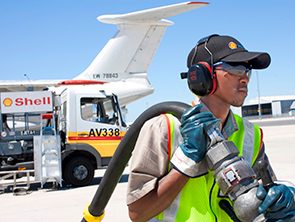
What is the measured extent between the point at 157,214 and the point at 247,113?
267ft

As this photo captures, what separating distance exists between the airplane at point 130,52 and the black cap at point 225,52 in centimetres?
1334

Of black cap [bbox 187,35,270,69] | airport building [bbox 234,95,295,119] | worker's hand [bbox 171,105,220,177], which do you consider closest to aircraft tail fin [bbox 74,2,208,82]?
black cap [bbox 187,35,270,69]

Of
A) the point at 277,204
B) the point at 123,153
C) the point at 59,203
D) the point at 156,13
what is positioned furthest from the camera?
the point at 156,13

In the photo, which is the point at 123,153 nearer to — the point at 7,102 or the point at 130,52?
the point at 7,102

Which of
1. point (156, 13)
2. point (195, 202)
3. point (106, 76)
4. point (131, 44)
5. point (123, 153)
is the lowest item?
point (195, 202)

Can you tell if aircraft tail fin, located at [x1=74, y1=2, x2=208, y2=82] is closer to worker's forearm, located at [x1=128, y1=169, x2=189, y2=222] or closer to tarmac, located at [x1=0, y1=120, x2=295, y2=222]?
tarmac, located at [x1=0, y1=120, x2=295, y2=222]

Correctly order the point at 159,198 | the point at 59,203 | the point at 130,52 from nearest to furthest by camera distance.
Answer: the point at 159,198 < the point at 59,203 < the point at 130,52

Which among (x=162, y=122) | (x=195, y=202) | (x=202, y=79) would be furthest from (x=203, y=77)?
(x=195, y=202)

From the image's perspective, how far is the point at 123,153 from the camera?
2.02m

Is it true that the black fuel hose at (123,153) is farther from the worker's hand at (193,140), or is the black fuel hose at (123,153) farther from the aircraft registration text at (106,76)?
the aircraft registration text at (106,76)

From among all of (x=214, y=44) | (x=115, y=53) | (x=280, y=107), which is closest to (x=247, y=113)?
(x=280, y=107)

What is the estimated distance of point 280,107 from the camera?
2847 inches

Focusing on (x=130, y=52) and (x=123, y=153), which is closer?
(x=123, y=153)

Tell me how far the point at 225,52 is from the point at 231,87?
0.18 metres
